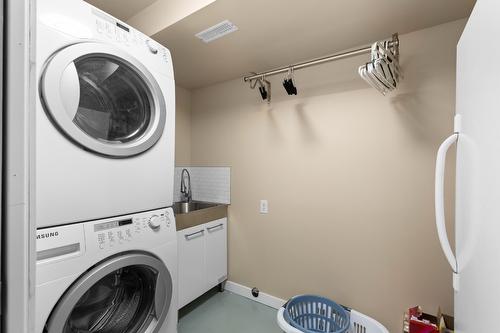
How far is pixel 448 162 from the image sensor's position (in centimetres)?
148

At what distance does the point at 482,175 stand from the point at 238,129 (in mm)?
1936

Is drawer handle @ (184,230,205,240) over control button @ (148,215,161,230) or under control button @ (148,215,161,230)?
under

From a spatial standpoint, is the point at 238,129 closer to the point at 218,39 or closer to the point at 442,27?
the point at 218,39

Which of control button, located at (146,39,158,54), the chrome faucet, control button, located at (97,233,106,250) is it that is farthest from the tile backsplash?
control button, located at (97,233,106,250)

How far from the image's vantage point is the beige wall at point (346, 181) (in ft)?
5.04

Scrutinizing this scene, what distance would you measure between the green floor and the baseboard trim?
4 centimetres

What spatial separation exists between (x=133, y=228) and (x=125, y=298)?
1.36 ft

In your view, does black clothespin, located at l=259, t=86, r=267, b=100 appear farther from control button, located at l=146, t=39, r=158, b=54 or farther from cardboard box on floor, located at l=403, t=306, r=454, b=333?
cardboard box on floor, located at l=403, t=306, r=454, b=333

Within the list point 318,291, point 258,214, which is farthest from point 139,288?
point 318,291

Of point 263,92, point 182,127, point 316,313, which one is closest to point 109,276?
point 316,313

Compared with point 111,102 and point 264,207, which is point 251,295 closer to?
point 264,207

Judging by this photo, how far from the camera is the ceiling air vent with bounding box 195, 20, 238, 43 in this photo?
4.92ft

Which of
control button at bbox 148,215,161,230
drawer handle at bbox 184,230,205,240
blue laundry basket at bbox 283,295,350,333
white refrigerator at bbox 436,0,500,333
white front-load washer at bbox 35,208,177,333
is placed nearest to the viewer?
white refrigerator at bbox 436,0,500,333

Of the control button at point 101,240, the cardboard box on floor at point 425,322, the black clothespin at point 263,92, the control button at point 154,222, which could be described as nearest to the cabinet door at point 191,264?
the control button at point 154,222
